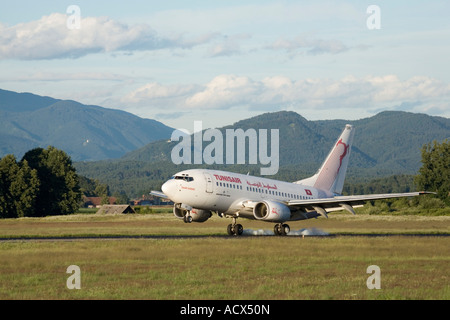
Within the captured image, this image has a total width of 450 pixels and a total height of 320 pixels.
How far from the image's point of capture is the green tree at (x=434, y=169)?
470 ft

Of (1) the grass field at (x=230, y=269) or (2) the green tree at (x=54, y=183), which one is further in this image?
(2) the green tree at (x=54, y=183)

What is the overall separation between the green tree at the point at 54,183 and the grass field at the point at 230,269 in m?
83.3

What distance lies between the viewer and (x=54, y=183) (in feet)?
424

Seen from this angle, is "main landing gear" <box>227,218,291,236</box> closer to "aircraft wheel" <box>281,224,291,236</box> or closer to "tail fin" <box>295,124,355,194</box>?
"aircraft wheel" <box>281,224,291,236</box>

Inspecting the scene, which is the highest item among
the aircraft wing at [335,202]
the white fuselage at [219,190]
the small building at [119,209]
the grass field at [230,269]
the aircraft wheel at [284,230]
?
the white fuselage at [219,190]

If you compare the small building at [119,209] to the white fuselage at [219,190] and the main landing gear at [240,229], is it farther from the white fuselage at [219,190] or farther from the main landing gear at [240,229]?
the main landing gear at [240,229]

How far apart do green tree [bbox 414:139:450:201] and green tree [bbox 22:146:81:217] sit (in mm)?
68645

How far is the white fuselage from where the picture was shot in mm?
52219

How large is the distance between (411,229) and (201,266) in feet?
127

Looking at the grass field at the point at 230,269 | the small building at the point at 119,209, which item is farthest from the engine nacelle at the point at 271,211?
the small building at the point at 119,209

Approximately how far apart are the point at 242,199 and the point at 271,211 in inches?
101

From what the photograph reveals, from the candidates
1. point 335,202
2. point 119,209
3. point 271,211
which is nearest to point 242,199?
point 271,211

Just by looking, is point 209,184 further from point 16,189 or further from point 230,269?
point 16,189
